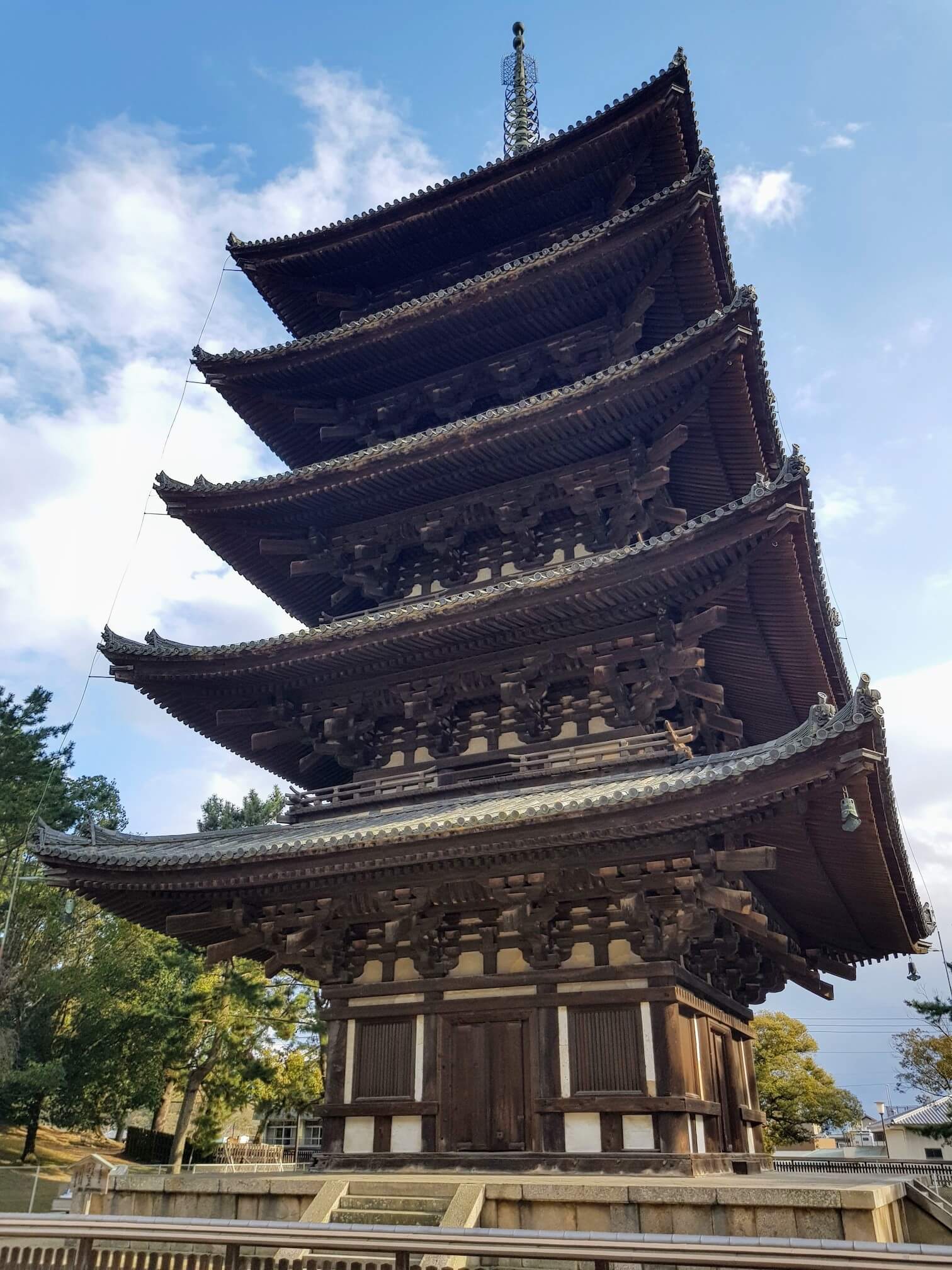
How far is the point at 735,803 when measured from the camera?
9977mm

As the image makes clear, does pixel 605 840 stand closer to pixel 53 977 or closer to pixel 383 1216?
pixel 383 1216

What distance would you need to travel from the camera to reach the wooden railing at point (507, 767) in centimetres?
1252

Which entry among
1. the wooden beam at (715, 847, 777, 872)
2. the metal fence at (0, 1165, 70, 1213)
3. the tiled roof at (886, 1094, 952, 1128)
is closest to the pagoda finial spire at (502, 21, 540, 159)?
the wooden beam at (715, 847, 777, 872)

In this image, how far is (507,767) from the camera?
13625 millimetres

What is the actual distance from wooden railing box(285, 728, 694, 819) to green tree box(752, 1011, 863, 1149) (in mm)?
37337

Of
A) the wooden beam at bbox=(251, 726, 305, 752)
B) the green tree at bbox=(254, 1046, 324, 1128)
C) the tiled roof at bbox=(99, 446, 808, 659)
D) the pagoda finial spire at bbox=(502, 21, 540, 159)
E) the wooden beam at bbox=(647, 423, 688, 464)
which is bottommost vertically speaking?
the green tree at bbox=(254, 1046, 324, 1128)

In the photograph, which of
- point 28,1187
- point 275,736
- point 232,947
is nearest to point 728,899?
point 232,947

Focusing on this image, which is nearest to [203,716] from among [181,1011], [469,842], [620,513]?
[469,842]

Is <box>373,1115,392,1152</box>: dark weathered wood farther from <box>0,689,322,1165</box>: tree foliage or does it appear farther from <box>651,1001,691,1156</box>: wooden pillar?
<box>0,689,322,1165</box>: tree foliage

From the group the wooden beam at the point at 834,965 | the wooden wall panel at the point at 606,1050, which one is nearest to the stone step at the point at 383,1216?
the wooden wall panel at the point at 606,1050

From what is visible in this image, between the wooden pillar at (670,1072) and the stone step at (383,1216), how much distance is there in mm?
2882

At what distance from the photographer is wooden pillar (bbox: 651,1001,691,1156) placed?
1040 centimetres

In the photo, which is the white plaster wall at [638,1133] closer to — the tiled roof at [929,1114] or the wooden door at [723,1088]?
the wooden door at [723,1088]

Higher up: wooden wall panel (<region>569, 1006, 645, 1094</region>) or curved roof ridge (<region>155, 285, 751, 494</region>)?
curved roof ridge (<region>155, 285, 751, 494</region>)
